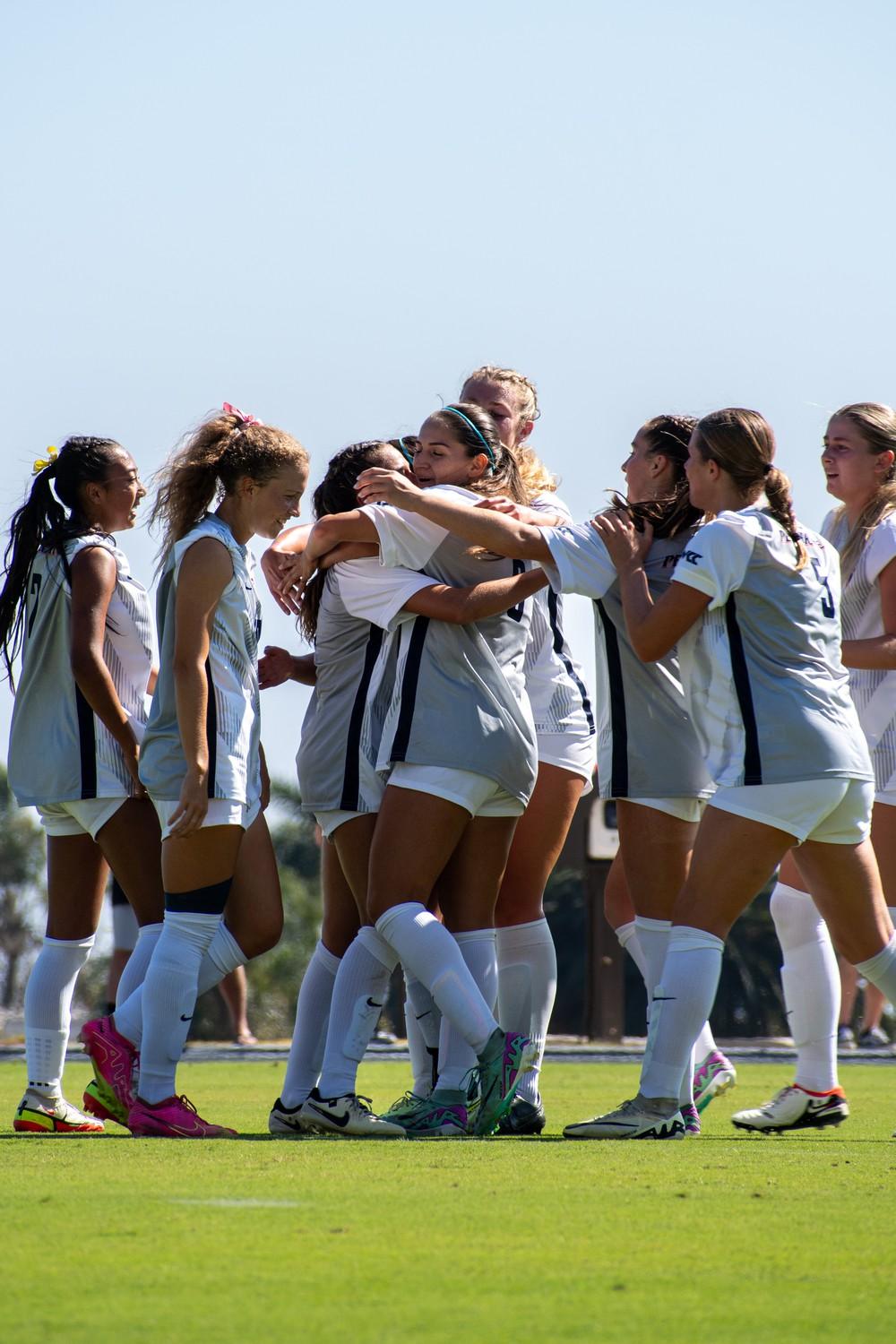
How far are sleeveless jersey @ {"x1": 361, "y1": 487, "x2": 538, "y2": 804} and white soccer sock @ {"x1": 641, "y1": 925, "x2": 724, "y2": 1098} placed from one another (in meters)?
0.70

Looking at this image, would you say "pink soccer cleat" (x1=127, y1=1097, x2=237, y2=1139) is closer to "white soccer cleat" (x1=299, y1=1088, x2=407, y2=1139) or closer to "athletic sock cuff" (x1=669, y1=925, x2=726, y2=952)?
"white soccer cleat" (x1=299, y1=1088, x2=407, y2=1139)

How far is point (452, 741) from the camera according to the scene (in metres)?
5.05

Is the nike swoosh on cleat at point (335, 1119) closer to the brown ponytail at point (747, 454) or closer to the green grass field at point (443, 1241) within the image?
the green grass field at point (443, 1241)

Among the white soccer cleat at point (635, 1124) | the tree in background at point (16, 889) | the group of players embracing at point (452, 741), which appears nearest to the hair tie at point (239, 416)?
the group of players embracing at point (452, 741)

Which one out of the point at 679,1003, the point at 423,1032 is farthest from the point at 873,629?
the point at 423,1032

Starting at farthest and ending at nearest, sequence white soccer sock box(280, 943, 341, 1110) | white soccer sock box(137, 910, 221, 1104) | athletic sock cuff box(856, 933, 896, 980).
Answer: white soccer sock box(280, 943, 341, 1110)
athletic sock cuff box(856, 933, 896, 980)
white soccer sock box(137, 910, 221, 1104)

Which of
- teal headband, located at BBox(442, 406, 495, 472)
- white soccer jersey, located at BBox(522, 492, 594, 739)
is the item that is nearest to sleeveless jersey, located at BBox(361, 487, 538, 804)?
teal headband, located at BBox(442, 406, 495, 472)

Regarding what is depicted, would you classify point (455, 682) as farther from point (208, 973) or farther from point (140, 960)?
point (140, 960)

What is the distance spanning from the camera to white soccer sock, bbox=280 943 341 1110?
5.41 m

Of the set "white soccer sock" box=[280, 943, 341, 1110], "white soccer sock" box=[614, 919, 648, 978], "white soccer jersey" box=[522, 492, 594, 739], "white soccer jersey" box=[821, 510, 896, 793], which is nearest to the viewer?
"white soccer sock" box=[280, 943, 341, 1110]

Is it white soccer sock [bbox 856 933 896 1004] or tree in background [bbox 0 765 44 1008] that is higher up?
white soccer sock [bbox 856 933 896 1004]

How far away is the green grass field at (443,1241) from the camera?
2.49 metres

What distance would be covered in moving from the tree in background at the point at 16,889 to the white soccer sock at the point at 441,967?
55.6m

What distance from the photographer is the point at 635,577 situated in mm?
4992
